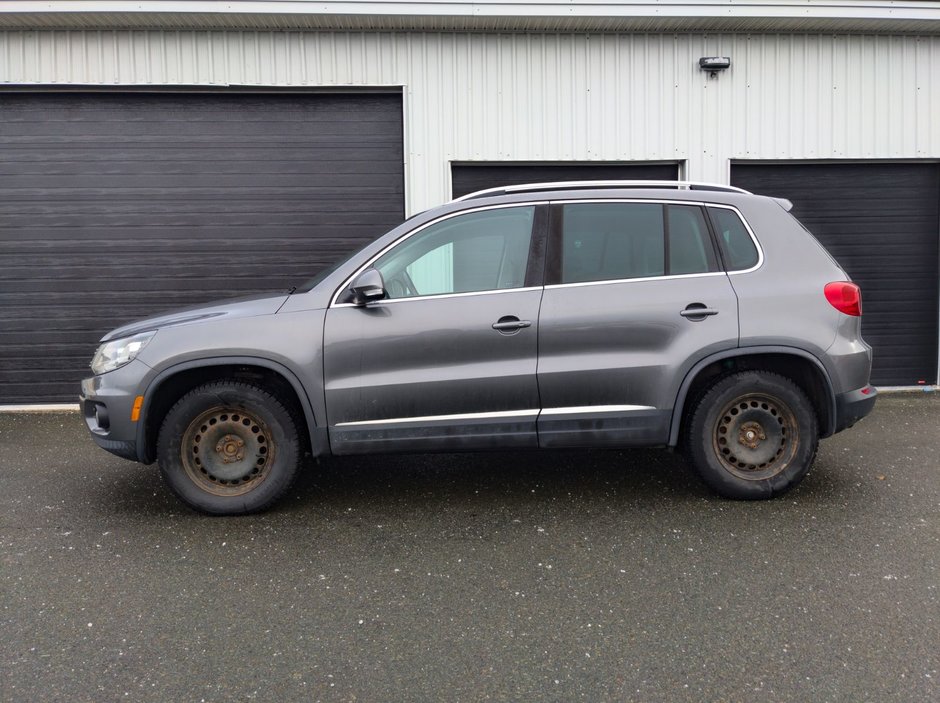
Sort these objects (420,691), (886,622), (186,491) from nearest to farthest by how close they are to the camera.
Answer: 1. (420,691)
2. (886,622)
3. (186,491)

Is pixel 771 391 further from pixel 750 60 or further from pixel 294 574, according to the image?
pixel 750 60

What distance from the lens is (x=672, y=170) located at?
8.46 metres

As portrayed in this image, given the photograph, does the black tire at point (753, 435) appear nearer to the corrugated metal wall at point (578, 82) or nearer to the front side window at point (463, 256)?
the front side window at point (463, 256)

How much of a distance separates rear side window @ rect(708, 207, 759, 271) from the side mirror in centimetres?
202

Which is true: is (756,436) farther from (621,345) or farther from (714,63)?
(714,63)

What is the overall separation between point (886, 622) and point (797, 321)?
1834mm

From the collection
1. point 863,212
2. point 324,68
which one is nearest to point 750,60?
point 863,212

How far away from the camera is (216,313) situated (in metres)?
4.43

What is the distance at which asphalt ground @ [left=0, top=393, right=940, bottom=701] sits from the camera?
109 inches

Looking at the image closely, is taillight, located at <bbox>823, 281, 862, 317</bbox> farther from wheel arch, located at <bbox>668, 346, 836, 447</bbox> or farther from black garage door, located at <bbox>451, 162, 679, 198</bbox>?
black garage door, located at <bbox>451, 162, 679, 198</bbox>

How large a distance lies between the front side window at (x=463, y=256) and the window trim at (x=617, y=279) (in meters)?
0.14

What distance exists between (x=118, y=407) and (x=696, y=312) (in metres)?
3.30

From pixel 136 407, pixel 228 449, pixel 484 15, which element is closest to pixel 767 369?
pixel 228 449

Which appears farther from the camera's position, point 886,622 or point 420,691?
point 886,622
